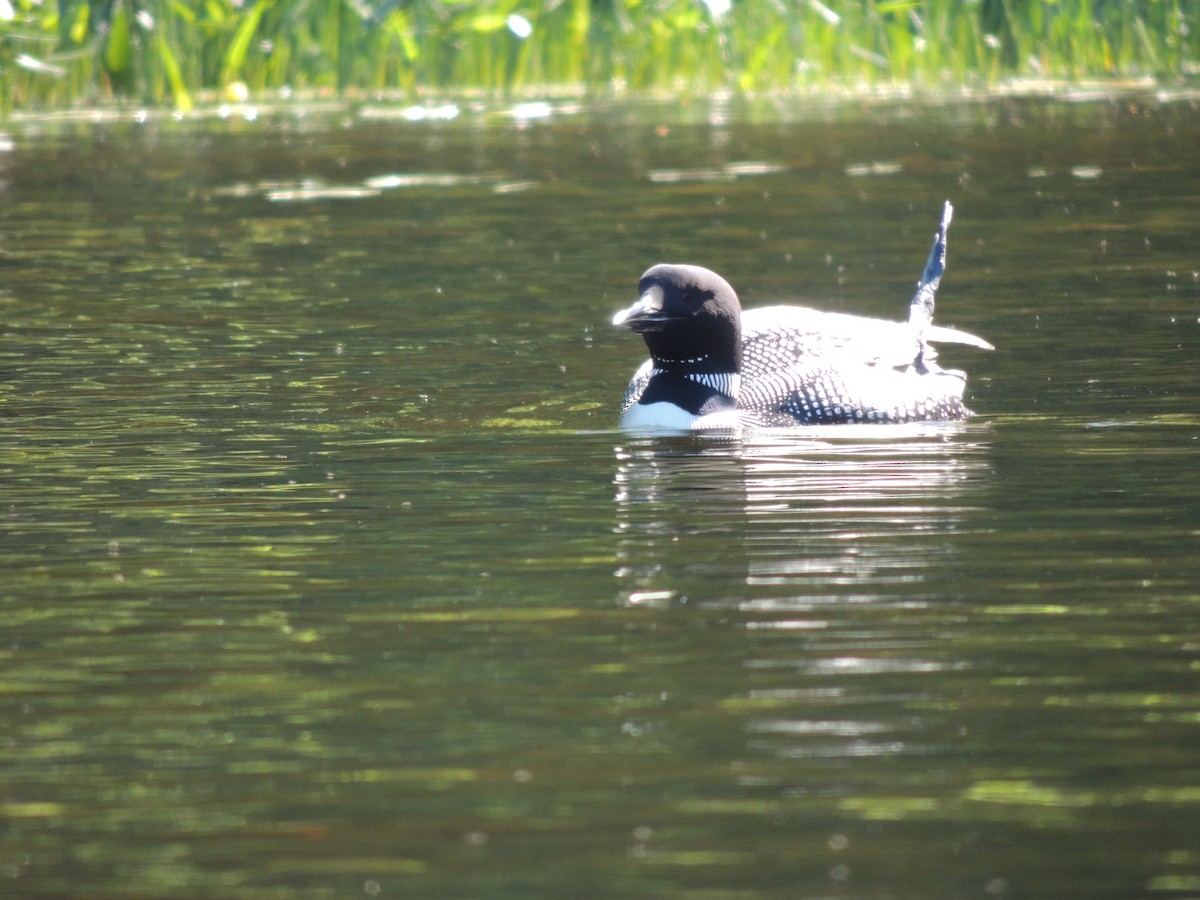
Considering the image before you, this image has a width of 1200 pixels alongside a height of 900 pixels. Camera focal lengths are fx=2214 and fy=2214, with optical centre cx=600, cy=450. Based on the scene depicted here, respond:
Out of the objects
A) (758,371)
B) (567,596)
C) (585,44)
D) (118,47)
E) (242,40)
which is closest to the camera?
(567,596)

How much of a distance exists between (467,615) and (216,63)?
53.5 feet

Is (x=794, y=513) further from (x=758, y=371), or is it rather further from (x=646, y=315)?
(x=758, y=371)

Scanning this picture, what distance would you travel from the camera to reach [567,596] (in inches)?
233

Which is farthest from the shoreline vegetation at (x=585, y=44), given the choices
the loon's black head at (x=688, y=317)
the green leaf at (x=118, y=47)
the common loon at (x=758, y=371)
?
the loon's black head at (x=688, y=317)

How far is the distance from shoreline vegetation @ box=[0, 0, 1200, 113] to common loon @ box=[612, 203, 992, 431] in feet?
33.9

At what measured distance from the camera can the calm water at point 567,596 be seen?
4113mm

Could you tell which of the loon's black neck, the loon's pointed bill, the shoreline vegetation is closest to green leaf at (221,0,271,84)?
the shoreline vegetation

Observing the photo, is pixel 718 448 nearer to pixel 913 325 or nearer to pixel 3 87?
pixel 913 325

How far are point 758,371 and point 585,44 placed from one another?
12864mm

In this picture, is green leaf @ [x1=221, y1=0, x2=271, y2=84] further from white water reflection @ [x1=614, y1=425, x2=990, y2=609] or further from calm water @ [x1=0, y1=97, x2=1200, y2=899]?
white water reflection @ [x1=614, y1=425, x2=990, y2=609]

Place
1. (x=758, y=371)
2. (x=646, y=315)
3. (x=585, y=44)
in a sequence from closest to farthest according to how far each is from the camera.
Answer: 1. (x=646, y=315)
2. (x=758, y=371)
3. (x=585, y=44)

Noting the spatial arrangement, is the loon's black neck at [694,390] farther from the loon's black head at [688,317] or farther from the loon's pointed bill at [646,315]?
the loon's pointed bill at [646,315]

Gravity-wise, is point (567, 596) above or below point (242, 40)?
below

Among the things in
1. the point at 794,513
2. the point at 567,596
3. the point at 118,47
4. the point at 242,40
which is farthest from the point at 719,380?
the point at 242,40
